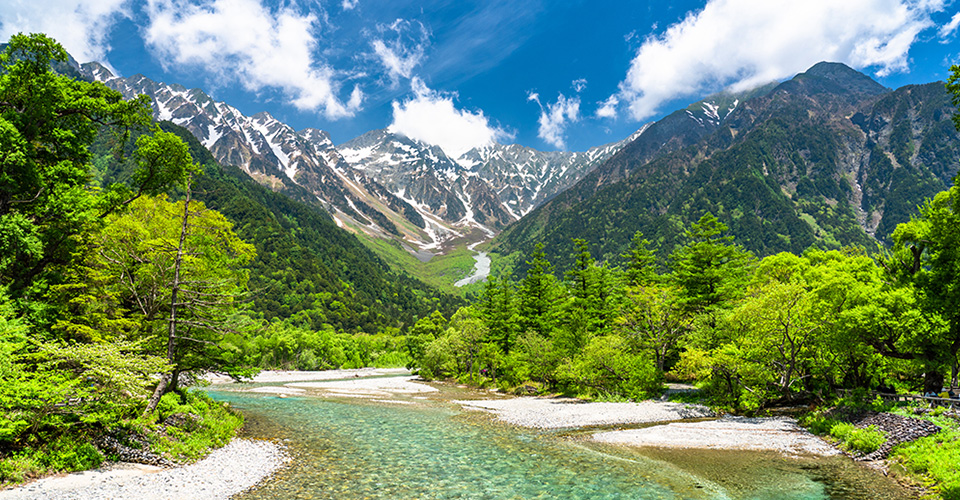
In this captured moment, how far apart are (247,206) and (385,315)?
72.1 m

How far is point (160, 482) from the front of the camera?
15297mm

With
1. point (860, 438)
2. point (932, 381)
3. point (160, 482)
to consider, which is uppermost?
point (932, 381)

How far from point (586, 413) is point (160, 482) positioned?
28.1m

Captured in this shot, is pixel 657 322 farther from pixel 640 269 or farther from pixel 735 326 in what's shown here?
pixel 640 269

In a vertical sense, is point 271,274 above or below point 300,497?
above

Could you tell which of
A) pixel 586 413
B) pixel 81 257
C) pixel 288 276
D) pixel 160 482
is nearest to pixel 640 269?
pixel 586 413

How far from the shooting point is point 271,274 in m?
152

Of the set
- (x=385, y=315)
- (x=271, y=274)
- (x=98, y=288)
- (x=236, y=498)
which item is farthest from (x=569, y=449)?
(x=385, y=315)

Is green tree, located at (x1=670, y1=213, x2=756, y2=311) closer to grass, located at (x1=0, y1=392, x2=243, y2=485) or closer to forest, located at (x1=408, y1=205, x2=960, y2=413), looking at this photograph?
forest, located at (x1=408, y1=205, x2=960, y2=413)

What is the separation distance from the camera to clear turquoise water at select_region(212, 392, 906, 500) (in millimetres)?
15805

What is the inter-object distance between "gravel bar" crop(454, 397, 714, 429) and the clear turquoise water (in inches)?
172

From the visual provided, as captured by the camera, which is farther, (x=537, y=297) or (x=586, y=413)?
(x=537, y=297)

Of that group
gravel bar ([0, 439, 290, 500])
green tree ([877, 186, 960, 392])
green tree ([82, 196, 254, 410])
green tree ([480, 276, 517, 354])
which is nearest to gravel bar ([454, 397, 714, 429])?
green tree ([877, 186, 960, 392])

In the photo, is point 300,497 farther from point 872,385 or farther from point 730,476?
point 872,385
